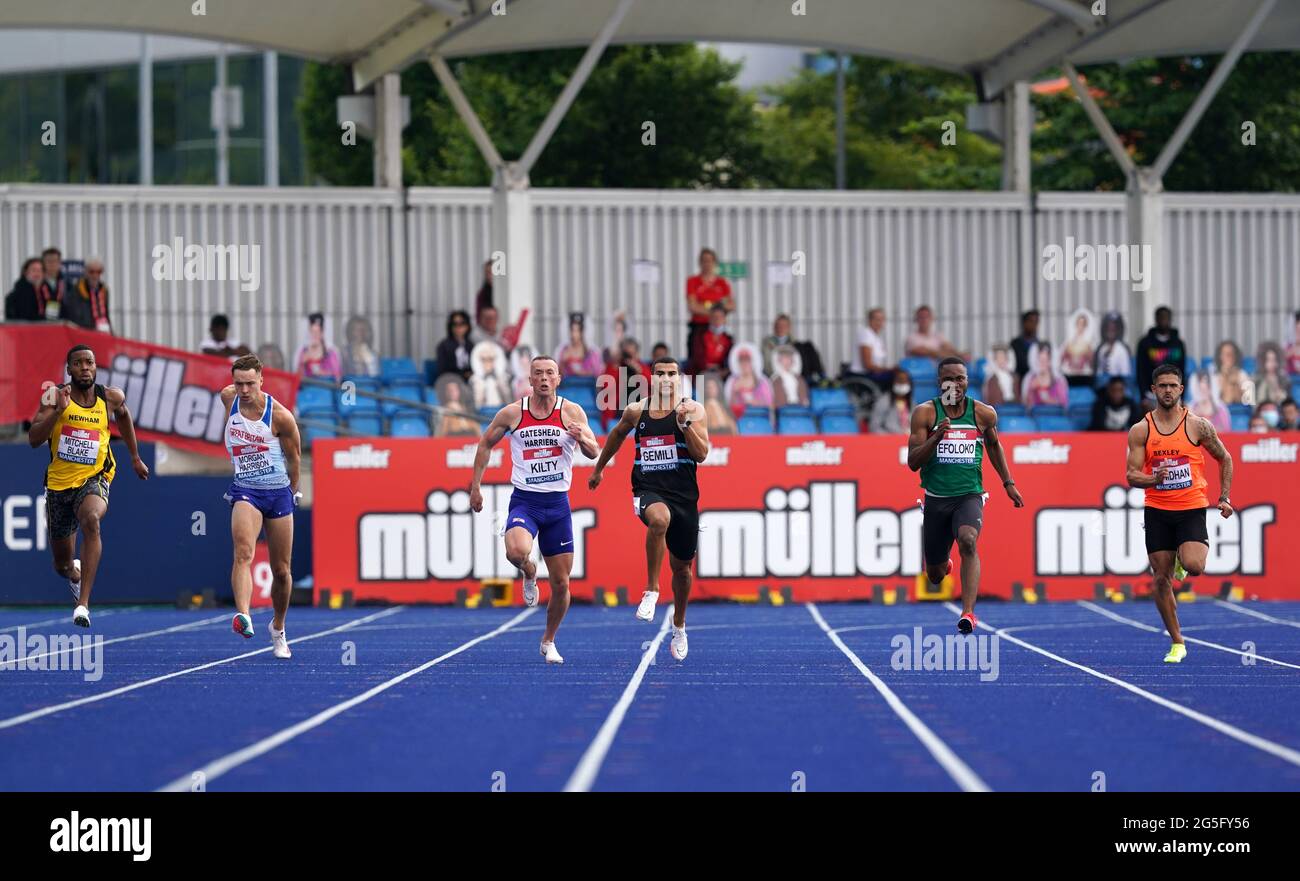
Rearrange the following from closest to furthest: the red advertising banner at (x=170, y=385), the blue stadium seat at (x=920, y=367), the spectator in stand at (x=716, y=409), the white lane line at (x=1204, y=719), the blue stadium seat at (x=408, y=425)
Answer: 1. the white lane line at (x=1204, y=719)
2. the red advertising banner at (x=170, y=385)
3. the spectator in stand at (x=716, y=409)
4. the blue stadium seat at (x=408, y=425)
5. the blue stadium seat at (x=920, y=367)

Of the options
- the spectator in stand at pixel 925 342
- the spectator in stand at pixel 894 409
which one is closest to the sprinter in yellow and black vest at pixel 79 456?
the spectator in stand at pixel 894 409

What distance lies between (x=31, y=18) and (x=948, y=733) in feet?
64.1

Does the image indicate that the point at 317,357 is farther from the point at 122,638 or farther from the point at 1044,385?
the point at 1044,385

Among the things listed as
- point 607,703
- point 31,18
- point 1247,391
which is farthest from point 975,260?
point 607,703

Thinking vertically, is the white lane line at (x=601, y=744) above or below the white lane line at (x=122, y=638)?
above

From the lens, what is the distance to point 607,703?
36.6 feet

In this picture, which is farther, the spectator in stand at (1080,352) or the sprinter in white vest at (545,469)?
the spectator in stand at (1080,352)

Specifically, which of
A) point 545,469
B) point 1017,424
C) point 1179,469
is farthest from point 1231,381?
point 545,469

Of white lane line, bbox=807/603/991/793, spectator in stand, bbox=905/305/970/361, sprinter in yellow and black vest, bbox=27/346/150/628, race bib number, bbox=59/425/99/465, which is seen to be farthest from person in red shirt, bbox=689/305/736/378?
white lane line, bbox=807/603/991/793

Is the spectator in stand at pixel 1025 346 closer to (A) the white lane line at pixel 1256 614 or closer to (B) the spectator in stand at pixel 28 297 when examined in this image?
(A) the white lane line at pixel 1256 614

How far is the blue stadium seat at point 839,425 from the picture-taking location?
75.4 ft

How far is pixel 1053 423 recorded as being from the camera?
23375mm

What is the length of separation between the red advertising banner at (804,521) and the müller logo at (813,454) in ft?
0.05

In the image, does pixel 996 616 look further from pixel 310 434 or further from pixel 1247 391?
A: pixel 310 434
